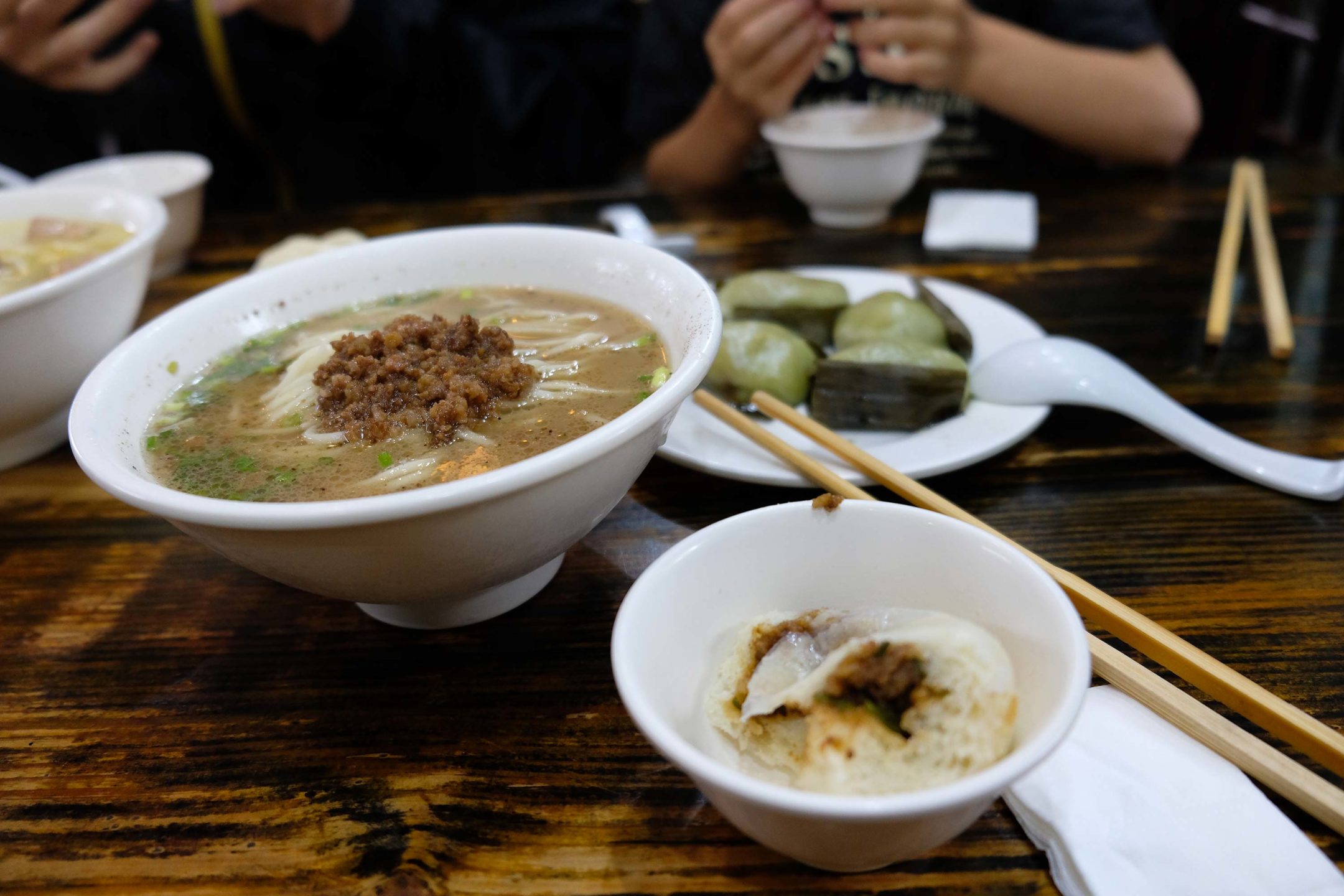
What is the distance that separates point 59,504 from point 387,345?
0.81m

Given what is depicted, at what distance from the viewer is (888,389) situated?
1548 millimetres

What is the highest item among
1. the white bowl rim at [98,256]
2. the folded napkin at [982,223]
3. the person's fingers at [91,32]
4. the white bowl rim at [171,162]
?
the person's fingers at [91,32]

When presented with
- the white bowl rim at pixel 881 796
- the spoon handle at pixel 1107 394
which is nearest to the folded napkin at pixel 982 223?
the spoon handle at pixel 1107 394

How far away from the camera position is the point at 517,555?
1.04m

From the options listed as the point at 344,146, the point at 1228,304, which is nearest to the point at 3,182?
the point at 344,146

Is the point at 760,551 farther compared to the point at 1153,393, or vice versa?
the point at 1153,393

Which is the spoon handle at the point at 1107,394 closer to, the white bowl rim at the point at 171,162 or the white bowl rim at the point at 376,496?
the white bowl rim at the point at 376,496

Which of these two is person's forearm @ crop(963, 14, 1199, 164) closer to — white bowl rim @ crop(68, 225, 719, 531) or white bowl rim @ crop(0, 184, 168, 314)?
white bowl rim @ crop(68, 225, 719, 531)

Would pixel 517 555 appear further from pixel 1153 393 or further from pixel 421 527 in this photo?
pixel 1153 393

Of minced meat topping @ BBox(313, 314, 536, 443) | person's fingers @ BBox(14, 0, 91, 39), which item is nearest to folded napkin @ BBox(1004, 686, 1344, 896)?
minced meat topping @ BBox(313, 314, 536, 443)

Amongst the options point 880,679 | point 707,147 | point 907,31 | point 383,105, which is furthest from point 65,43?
point 880,679

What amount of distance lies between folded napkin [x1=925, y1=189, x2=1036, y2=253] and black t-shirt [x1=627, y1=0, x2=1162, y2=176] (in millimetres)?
934

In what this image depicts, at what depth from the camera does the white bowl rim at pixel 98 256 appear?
1476 mm

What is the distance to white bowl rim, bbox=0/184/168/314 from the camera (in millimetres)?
1476
